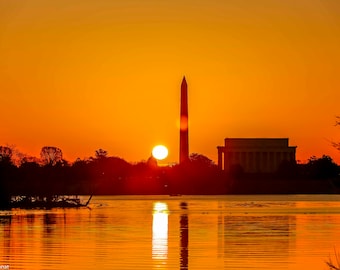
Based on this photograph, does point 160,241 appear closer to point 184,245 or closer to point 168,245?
point 168,245

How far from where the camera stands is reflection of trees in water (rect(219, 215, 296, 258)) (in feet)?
169

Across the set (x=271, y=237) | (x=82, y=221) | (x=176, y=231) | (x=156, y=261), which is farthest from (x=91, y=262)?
(x=82, y=221)

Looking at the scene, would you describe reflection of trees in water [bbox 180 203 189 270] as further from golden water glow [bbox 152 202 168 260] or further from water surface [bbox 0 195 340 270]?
golden water glow [bbox 152 202 168 260]

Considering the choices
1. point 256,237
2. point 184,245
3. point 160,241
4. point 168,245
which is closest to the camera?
point 184,245

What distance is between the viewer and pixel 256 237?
62344 millimetres

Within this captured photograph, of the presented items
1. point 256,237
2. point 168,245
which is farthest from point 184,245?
point 256,237

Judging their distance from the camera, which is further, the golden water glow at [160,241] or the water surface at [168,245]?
the golden water glow at [160,241]

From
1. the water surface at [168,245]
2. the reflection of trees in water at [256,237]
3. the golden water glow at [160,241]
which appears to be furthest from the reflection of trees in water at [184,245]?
the reflection of trees in water at [256,237]

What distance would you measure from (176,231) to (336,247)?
19127 millimetres

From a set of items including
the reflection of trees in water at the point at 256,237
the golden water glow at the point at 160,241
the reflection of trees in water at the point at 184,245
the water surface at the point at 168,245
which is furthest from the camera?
the reflection of trees in water at the point at 256,237

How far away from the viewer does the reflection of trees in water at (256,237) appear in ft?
169

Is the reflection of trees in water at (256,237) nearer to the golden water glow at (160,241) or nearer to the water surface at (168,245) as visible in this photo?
the water surface at (168,245)

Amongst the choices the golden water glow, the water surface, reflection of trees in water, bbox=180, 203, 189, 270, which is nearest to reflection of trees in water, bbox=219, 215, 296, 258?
the water surface

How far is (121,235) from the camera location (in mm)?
65312
